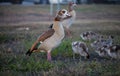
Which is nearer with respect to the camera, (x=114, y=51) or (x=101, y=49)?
(x=114, y=51)

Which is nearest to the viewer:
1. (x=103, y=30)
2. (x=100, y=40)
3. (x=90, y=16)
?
(x=100, y=40)

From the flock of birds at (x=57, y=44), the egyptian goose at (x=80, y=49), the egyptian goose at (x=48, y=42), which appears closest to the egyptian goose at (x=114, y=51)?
the flock of birds at (x=57, y=44)

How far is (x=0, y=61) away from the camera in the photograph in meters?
3.76

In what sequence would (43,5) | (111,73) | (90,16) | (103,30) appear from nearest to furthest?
(111,73) → (103,30) → (90,16) → (43,5)

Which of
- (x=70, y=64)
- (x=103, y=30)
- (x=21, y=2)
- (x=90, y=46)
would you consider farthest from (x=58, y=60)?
(x=21, y=2)

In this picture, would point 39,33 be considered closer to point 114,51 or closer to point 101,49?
point 101,49

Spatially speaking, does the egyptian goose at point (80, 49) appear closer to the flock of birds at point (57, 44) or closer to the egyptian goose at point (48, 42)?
the flock of birds at point (57, 44)

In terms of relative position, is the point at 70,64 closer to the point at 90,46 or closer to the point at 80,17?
the point at 90,46

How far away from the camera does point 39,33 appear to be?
5.38 meters

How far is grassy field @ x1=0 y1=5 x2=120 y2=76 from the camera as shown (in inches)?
138

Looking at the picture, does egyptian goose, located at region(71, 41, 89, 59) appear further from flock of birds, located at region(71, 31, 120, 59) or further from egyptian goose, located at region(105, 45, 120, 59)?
egyptian goose, located at region(105, 45, 120, 59)

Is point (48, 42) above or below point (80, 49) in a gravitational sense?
above

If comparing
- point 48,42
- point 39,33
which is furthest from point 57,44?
point 39,33

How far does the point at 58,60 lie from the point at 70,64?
0.78 feet
